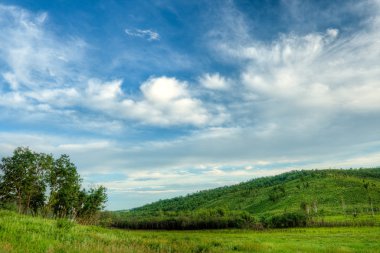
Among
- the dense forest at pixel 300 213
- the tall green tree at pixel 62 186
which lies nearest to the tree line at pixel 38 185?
the tall green tree at pixel 62 186

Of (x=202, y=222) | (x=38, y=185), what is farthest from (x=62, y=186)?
(x=202, y=222)

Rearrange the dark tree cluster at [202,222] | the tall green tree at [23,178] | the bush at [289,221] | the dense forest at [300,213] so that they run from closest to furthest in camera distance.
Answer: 1. the tall green tree at [23,178]
2. the bush at [289,221]
3. the dense forest at [300,213]
4. the dark tree cluster at [202,222]

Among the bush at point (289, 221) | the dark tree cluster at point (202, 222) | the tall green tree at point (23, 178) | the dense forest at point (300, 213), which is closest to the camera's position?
the tall green tree at point (23, 178)

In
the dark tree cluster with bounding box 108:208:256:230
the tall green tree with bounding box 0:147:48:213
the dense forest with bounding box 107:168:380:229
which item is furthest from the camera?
the dark tree cluster with bounding box 108:208:256:230

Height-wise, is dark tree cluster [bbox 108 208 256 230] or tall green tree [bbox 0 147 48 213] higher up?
tall green tree [bbox 0 147 48 213]

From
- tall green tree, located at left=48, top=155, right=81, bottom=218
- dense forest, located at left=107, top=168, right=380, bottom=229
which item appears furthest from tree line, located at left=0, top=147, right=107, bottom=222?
dense forest, located at left=107, top=168, right=380, bottom=229

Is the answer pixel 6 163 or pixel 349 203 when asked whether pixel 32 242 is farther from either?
pixel 349 203

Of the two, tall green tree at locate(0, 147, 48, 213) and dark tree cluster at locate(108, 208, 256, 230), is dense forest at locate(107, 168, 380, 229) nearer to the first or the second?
dark tree cluster at locate(108, 208, 256, 230)

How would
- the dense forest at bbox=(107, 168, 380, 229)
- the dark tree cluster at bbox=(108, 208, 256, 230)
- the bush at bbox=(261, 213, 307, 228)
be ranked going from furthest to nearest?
the dark tree cluster at bbox=(108, 208, 256, 230)
the dense forest at bbox=(107, 168, 380, 229)
the bush at bbox=(261, 213, 307, 228)

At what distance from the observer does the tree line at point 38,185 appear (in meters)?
71.4

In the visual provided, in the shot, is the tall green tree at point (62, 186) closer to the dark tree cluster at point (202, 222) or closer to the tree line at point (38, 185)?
the tree line at point (38, 185)

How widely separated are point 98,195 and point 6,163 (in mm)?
29405

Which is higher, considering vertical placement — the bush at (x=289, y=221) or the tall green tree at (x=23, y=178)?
the tall green tree at (x=23, y=178)

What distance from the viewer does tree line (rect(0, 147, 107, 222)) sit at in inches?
2810
